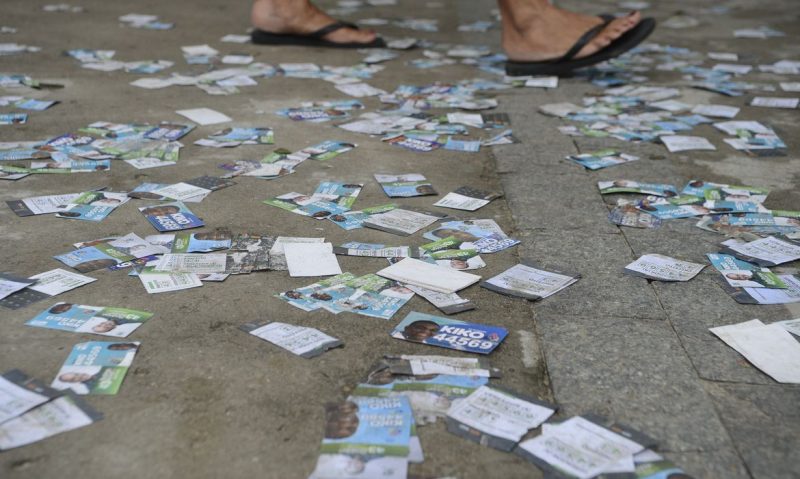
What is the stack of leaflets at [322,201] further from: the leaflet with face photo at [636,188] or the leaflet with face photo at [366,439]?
the leaflet with face photo at [366,439]

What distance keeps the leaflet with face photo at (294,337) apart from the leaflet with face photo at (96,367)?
0.87 feet

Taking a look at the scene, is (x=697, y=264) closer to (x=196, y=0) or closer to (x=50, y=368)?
(x=50, y=368)

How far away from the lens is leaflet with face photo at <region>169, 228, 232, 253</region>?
219cm

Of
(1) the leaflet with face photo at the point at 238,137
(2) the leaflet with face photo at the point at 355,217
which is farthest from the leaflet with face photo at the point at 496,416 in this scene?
(1) the leaflet with face photo at the point at 238,137

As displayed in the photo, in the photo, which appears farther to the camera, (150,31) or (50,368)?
(150,31)

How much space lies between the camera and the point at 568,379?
161 cm

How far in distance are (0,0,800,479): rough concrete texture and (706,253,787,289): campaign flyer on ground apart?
0.05 meters

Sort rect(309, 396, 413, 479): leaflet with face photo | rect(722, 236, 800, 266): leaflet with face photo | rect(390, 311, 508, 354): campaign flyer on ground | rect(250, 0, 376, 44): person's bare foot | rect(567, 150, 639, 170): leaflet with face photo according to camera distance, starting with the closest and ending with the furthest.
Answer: rect(309, 396, 413, 479): leaflet with face photo < rect(390, 311, 508, 354): campaign flyer on ground < rect(722, 236, 800, 266): leaflet with face photo < rect(567, 150, 639, 170): leaflet with face photo < rect(250, 0, 376, 44): person's bare foot

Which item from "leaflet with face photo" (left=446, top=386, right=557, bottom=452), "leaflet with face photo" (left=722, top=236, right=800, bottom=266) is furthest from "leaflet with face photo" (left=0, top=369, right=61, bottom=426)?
"leaflet with face photo" (left=722, top=236, right=800, bottom=266)

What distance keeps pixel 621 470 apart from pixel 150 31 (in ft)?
15.3

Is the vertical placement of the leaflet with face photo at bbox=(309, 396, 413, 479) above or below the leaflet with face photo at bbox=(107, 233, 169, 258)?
above

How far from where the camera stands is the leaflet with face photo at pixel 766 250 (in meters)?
2.14

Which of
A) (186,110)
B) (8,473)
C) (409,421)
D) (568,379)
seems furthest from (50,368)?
(186,110)

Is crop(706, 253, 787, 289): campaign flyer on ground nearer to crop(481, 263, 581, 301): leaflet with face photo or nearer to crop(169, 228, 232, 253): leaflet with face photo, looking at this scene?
crop(481, 263, 581, 301): leaflet with face photo
